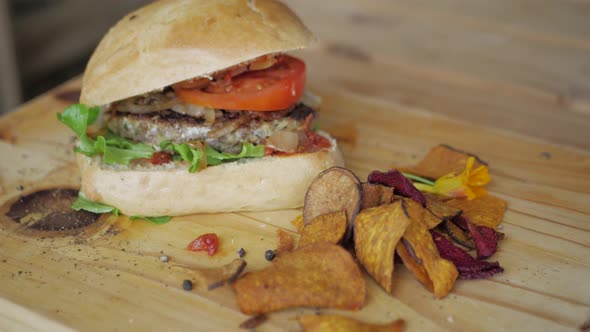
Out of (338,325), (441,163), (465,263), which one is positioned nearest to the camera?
(338,325)

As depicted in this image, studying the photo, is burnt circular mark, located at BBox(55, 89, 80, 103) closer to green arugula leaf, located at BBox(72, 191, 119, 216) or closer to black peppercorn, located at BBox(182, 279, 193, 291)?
green arugula leaf, located at BBox(72, 191, 119, 216)

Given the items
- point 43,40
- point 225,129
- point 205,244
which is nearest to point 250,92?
point 225,129

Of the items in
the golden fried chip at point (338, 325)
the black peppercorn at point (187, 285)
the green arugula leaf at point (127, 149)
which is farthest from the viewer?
the green arugula leaf at point (127, 149)

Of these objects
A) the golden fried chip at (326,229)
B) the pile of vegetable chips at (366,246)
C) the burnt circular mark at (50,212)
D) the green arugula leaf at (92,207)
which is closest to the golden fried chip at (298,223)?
the pile of vegetable chips at (366,246)

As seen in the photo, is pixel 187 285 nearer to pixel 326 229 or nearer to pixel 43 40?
pixel 326 229

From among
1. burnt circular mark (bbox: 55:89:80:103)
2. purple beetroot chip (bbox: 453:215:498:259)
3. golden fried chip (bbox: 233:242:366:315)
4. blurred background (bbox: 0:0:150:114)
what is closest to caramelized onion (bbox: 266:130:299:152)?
golden fried chip (bbox: 233:242:366:315)

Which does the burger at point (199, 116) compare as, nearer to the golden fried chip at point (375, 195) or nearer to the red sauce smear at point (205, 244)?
the red sauce smear at point (205, 244)

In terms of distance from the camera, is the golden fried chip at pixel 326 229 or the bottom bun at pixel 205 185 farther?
the bottom bun at pixel 205 185
